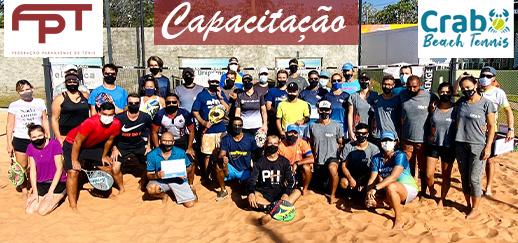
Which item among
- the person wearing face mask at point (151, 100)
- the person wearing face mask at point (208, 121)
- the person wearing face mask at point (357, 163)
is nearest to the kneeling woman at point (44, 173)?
the person wearing face mask at point (151, 100)

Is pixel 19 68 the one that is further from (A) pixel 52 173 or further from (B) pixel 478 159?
(B) pixel 478 159

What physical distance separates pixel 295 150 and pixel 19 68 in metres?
17.9

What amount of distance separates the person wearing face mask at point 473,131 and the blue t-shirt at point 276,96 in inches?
122

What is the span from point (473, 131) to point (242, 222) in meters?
3.49

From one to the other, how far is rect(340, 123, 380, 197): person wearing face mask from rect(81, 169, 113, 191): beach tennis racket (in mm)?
3834

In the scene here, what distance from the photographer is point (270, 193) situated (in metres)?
6.29

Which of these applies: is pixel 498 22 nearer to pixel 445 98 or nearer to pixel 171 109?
pixel 445 98

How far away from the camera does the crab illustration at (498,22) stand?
783 centimetres

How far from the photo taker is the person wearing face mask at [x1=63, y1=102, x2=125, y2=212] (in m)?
6.25

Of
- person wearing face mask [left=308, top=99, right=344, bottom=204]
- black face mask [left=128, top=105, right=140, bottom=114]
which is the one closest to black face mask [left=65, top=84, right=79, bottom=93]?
black face mask [left=128, top=105, right=140, bottom=114]

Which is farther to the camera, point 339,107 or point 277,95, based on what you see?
point 277,95

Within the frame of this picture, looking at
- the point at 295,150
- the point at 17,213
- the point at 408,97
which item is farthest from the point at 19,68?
the point at 408,97

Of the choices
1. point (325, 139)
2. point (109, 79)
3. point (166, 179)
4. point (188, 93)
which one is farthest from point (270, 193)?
point (109, 79)

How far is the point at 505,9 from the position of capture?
7.87 m
